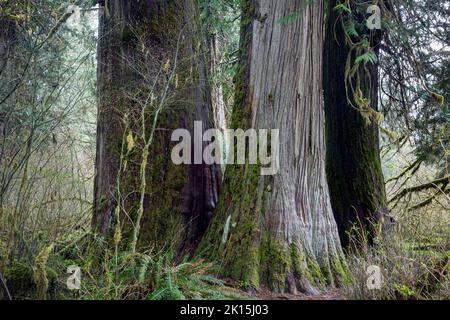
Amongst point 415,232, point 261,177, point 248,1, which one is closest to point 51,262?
point 261,177

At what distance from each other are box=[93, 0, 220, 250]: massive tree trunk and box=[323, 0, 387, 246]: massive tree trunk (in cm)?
212

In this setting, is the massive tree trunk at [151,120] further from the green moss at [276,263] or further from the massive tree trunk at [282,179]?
the green moss at [276,263]

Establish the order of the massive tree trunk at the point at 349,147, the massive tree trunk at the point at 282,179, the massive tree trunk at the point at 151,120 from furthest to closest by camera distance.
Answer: the massive tree trunk at the point at 349,147, the massive tree trunk at the point at 151,120, the massive tree trunk at the point at 282,179

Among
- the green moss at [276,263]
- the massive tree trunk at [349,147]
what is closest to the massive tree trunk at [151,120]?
the green moss at [276,263]

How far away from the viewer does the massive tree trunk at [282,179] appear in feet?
18.0

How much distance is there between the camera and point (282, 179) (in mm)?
5711

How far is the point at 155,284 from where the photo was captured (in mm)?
4422

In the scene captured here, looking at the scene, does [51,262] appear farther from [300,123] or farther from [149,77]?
[300,123]

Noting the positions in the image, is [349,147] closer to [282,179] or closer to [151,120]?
[282,179]

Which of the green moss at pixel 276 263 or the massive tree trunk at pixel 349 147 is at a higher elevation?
the massive tree trunk at pixel 349 147

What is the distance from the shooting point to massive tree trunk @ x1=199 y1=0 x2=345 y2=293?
5.50 m

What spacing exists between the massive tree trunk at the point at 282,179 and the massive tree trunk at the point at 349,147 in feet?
4.96
